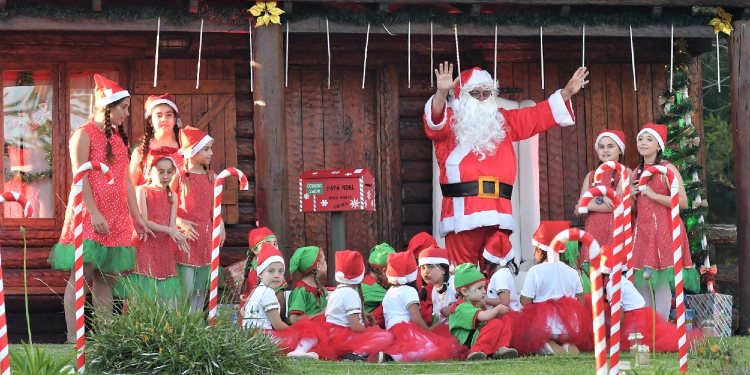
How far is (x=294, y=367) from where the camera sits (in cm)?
885

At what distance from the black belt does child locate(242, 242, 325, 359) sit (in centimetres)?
229

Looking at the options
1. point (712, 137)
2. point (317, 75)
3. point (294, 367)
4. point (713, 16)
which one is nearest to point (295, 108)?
point (317, 75)

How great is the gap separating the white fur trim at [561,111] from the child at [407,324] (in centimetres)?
240

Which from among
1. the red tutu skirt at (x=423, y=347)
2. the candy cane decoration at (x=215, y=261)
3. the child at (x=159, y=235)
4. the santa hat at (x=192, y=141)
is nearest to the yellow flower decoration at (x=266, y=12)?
the santa hat at (x=192, y=141)

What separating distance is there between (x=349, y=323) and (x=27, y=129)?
4.88 m

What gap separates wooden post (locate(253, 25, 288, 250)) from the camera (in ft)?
38.8

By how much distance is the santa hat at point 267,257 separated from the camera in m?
10.4

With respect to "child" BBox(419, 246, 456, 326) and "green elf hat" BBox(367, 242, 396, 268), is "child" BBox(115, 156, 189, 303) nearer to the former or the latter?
"green elf hat" BBox(367, 242, 396, 268)

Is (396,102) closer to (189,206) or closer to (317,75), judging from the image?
(317,75)

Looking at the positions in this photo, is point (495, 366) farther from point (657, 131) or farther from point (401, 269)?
point (657, 131)


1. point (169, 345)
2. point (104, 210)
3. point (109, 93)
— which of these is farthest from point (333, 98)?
point (169, 345)

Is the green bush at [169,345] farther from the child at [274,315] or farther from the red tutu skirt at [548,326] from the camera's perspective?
the red tutu skirt at [548,326]

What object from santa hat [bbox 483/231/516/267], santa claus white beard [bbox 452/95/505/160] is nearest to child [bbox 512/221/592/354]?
santa hat [bbox 483/231/516/267]

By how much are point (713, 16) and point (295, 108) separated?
13.5ft
